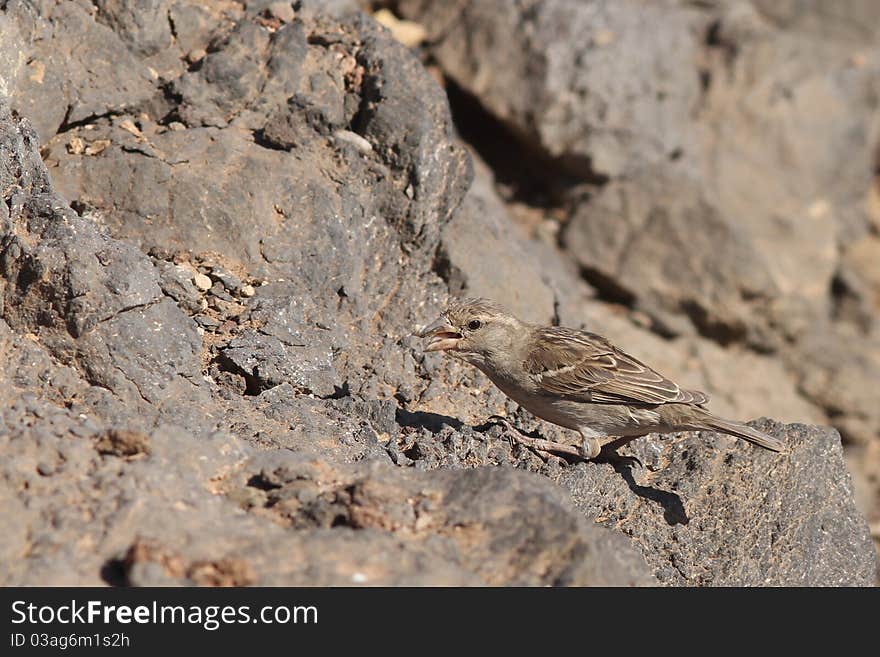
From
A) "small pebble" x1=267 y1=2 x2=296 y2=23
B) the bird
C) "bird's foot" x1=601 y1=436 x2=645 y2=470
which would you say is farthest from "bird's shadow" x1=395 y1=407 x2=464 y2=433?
"small pebble" x1=267 y1=2 x2=296 y2=23

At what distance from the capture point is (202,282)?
6469mm

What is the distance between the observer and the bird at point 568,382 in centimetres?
666

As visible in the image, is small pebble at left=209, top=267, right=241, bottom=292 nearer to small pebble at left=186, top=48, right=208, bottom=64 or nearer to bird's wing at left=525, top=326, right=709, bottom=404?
small pebble at left=186, top=48, right=208, bottom=64

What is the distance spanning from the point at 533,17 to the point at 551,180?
1787mm

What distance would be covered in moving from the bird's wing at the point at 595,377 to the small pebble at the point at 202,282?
2.10 m

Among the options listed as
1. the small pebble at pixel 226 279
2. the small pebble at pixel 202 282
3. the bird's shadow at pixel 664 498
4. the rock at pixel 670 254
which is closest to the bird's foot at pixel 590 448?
the bird's shadow at pixel 664 498

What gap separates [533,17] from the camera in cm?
1112

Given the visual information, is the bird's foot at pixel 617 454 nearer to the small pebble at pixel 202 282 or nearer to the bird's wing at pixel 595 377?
the bird's wing at pixel 595 377

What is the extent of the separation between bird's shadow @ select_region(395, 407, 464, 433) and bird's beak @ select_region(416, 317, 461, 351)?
437mm

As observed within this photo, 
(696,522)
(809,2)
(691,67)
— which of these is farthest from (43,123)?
(809,2)

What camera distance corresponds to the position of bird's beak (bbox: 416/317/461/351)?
269 inches

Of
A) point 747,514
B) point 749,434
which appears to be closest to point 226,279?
point 749,434

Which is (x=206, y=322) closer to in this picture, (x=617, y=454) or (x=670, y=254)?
(x=617, y=454)

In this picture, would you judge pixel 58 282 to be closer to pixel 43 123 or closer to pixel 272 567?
pixel 43 123
